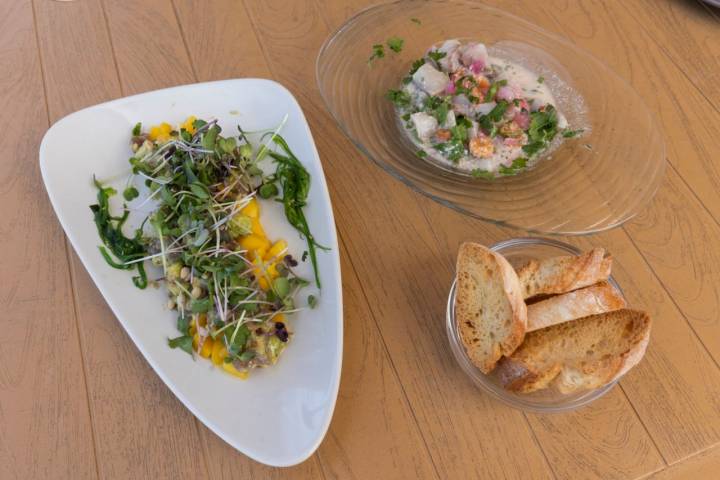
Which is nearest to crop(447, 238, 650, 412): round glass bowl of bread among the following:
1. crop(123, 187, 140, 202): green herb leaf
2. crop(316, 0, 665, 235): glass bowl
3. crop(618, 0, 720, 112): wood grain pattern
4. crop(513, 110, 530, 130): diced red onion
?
crop(316, 0, 665, 235): glass bowl

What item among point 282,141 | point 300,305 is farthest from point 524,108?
point 300,305

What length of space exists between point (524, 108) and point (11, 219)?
1.00 metres

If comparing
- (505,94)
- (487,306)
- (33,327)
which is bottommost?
(33,327)

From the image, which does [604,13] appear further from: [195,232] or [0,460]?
[0,460]

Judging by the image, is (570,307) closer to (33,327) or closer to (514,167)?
(514,167)

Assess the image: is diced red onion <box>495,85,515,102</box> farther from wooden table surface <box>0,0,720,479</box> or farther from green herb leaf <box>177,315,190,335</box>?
green herb leaf <box>177,315,190,335</box>

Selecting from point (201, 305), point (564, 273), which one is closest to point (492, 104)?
point (564, 273)

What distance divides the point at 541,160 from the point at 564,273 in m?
0.33

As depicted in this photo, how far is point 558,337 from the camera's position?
0.89 metres

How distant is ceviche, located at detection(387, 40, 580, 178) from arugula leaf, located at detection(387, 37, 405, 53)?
0.19 feet

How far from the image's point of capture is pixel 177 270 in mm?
1008

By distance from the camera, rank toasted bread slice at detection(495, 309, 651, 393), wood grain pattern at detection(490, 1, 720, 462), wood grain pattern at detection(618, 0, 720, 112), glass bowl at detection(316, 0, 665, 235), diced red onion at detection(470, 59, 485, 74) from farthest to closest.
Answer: wood grain pattern at detection(618, 0, 720, 112) → diced red onion at detection(470, 59, 485, 74) → glass bowl at detection(316, 0, 665, 235) → wood grain pattern at detection(490, 1, 720, 462) → toasted bread slice at detection(495, 309, 651, 393)

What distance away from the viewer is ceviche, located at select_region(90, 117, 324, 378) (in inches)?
37.5

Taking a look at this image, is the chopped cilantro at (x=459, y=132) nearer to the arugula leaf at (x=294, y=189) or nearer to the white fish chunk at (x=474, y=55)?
the white fish chunk at (x=474, y=55)
